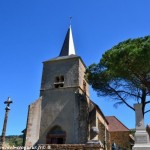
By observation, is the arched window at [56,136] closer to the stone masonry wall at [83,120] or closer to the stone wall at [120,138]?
the stone masonry wall at [83,120]

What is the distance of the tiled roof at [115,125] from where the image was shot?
109 ft

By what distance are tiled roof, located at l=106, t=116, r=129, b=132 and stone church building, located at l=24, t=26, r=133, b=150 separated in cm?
980

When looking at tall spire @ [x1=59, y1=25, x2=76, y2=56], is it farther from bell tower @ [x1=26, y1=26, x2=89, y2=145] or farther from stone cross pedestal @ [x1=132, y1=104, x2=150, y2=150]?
stone cross pedestal @ [x1=132, y1=104, x2=150, y2=150]

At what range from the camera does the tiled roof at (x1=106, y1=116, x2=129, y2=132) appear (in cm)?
3331

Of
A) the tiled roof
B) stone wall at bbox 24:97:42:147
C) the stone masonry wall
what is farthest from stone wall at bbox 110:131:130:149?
stone wall at bbox 24:97:42:147

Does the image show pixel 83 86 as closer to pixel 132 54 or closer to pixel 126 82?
pixel 126 82

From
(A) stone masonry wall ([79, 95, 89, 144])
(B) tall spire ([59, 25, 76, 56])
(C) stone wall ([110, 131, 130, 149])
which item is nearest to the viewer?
(A) stone masonry wall ([79, 95, 89, 144])

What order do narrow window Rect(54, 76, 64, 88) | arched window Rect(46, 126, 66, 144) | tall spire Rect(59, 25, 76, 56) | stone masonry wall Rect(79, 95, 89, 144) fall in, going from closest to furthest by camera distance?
1. stone masonry wall Rect(79, 95, 89, 144)
2. arched window Rect(46, 126, 66, 144)
3. narrow window Rect(54, 76, 64, 88)
4. tall spire Rect(59, 25, 76, 56)

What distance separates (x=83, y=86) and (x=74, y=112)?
4.23 metres

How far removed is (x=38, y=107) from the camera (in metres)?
23.0

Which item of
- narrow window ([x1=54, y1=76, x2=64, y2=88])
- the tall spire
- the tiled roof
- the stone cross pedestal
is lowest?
the stone cross pedestal

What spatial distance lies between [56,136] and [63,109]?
2604mm

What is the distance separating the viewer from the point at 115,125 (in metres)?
34.5

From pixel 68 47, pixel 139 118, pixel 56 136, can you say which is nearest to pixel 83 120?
pixel 56 136
